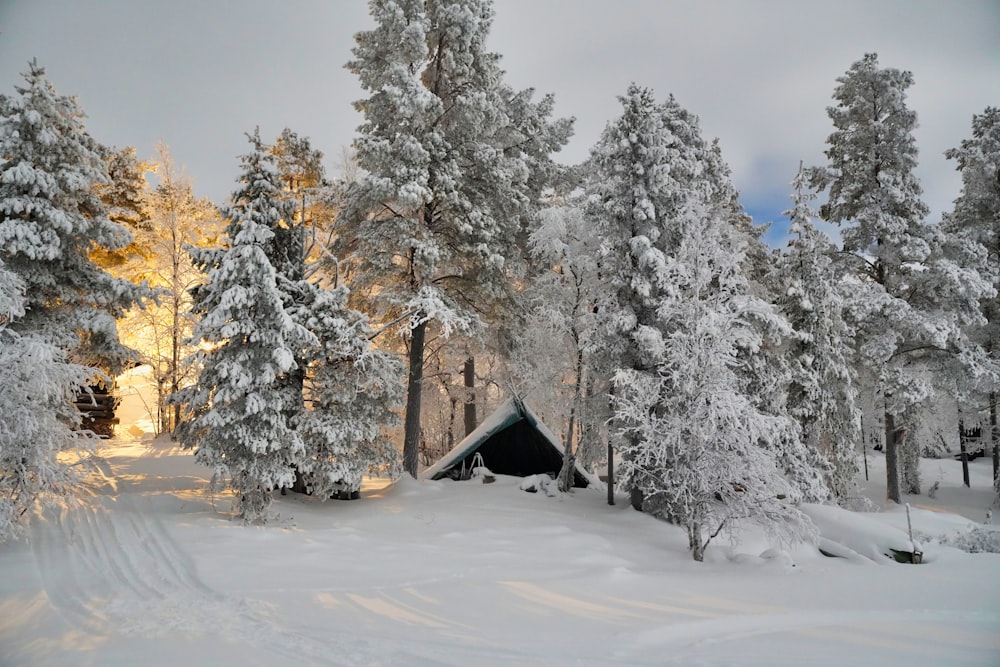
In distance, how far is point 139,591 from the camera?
7.59m

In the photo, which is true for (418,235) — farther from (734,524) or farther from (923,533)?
(923,533)

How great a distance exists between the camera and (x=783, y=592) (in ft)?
29.7

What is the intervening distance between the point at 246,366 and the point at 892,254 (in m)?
20.2

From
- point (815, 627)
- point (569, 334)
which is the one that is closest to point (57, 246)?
point (569, 334)

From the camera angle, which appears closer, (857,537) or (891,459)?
(857,537)

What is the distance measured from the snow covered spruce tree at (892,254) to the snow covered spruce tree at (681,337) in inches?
242

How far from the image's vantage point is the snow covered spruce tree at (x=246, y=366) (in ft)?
36.5

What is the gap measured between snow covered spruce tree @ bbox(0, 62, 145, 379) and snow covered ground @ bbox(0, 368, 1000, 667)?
3814mm

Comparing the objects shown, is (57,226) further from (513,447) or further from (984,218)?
(984,218)

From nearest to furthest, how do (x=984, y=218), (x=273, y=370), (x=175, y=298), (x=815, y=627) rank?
(x=815, y=627), (x=273, y=370), (x=984, y=218), (x=175, y=298)

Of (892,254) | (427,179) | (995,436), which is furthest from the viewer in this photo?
(995,436)

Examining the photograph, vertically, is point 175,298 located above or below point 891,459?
above

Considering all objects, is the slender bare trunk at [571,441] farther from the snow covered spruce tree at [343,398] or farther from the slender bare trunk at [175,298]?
the slender bare trunk at [175,298]

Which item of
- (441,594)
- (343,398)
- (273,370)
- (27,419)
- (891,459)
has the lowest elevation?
(441,594)
